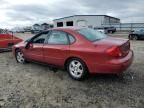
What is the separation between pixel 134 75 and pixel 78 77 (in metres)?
1.75

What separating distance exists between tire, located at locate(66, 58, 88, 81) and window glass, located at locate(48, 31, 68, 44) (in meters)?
0.64

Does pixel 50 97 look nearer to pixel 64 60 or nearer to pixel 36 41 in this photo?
pixel 64 60

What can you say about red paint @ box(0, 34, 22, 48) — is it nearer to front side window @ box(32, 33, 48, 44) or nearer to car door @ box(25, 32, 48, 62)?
car door @ box(25, 32, 48, 62)

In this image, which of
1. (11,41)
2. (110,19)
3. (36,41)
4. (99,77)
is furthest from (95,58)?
(110,19)

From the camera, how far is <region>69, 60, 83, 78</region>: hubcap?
568 cm

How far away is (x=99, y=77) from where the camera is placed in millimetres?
6027

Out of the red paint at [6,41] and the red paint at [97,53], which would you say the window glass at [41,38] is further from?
the red paint at [6,41]

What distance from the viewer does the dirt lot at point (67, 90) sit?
4336 millimetres

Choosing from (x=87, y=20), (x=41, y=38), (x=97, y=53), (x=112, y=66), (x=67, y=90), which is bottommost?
(x=67, y=90)

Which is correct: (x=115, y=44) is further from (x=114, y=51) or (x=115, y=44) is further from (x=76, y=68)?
(x=76, y=68)

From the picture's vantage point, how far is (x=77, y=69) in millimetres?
5723

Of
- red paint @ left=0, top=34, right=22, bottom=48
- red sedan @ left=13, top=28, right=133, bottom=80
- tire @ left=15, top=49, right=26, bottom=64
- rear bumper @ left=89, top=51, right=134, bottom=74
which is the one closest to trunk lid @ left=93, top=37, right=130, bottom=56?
red sedan @ left=13, top=28, right=133, bottom=80

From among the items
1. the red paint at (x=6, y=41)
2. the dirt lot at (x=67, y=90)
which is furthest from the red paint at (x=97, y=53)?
the red paint at (x=6, y=41)

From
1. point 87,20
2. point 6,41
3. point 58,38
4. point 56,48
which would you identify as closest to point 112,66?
point 56,48
